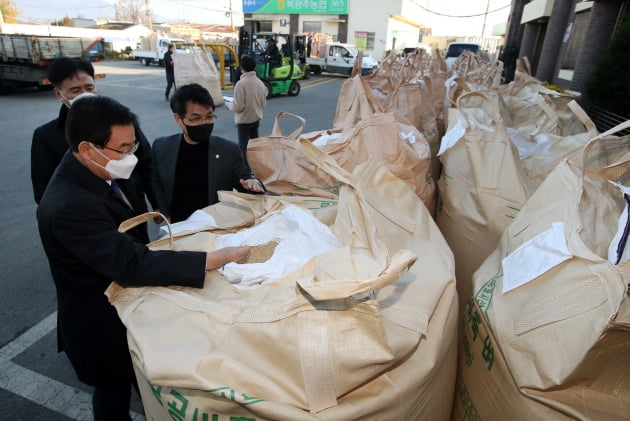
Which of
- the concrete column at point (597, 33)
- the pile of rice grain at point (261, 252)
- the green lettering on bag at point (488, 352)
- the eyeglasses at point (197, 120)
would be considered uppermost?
the concrete column at point (597, 33)

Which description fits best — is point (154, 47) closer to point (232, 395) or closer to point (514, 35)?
point (514, 35)

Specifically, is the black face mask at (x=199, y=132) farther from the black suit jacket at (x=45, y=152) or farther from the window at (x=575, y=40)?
the window at (x=575, y=40)

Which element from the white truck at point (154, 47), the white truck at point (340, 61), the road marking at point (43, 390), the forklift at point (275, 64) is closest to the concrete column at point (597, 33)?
the road marking at point (43, 390)

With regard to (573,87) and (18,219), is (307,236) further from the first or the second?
(573,87)

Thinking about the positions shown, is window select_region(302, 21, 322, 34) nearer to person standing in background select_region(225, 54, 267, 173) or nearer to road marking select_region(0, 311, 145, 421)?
person standing in background select_region(225, 54, 267, 173)

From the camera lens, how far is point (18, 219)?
3.89m

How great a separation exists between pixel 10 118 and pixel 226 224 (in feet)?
30.9

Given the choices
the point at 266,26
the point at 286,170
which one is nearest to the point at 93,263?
the point at 286,170

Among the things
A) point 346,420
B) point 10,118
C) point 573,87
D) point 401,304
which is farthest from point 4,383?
point 573,87

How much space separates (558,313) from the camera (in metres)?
0.99

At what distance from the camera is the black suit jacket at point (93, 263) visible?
1.13 metres

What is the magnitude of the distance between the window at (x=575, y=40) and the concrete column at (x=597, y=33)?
257cm

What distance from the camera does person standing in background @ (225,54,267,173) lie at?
5.63 metres

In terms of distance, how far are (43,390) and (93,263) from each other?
1453mm
